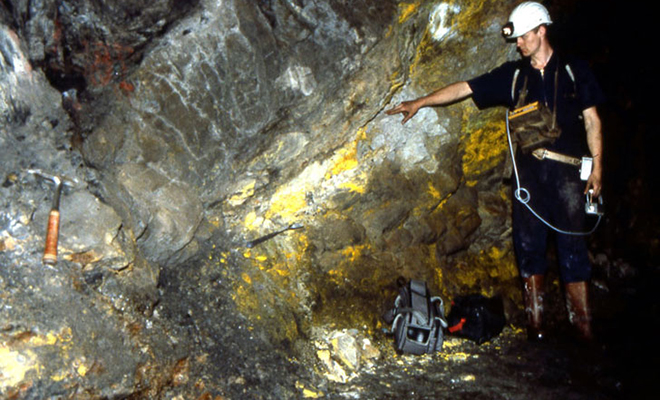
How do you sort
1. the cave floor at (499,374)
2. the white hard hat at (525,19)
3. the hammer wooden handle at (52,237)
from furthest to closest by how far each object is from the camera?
the white hard hat at (525,19)
the cave floor at (499,374)
the hammer wooden handle at (52,237)

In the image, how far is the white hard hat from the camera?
3195 millimetres

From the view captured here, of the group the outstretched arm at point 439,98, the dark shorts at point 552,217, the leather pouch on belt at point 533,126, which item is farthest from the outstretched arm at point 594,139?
the outstretched arm at point 439,98

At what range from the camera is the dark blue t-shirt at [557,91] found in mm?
3305

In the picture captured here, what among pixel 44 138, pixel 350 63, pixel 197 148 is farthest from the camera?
pixel 350 63

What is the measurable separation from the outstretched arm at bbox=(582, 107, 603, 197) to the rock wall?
75 cm

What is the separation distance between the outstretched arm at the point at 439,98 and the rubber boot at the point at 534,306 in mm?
1661

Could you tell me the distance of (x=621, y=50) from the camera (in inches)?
143

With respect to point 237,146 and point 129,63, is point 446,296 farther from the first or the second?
point 129,63

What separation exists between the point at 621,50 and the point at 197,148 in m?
3.50

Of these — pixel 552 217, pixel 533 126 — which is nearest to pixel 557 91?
pixel 533 126

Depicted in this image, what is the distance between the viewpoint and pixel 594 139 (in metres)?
3.36

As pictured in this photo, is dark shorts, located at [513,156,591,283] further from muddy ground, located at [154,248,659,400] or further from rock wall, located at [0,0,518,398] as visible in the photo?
muddy ground, located at [154,248,659,400]

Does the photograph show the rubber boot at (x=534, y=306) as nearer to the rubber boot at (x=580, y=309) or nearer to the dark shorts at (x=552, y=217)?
Result: the dark shorts at (x=552, y=217)

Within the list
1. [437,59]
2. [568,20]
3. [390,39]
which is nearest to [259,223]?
[390,39]
